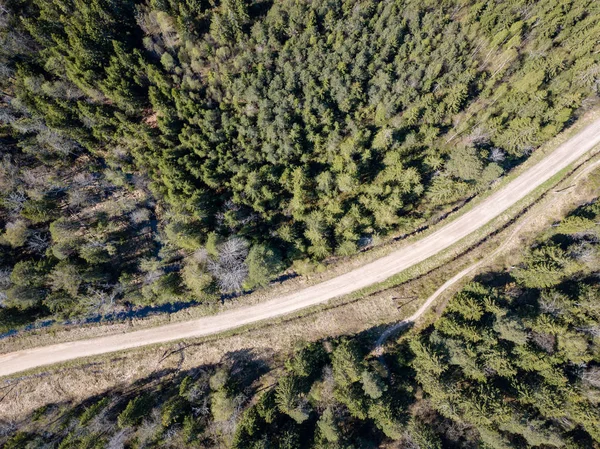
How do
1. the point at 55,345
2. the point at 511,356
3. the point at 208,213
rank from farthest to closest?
the point at 55,345 → the point at 208,213 → the point at 511,356

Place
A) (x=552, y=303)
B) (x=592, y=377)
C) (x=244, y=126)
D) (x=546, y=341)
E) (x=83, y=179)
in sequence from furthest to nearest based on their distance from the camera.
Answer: (x=83, y=179) → (x=244, y=126) → (x=552, y=303) → (x=546, y=341) → (x=592, y=377)

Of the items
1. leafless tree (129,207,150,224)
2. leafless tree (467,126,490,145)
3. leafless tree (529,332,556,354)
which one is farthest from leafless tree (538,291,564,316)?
leafless tree (129,207,150,224)

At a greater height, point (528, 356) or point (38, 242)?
point (38, 242)

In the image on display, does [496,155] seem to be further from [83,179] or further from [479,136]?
[83,179]

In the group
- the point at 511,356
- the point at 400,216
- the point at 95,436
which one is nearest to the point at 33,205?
the point at 95,436

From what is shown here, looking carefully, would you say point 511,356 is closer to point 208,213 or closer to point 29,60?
point 208,213

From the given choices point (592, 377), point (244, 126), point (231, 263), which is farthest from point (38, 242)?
point (592, 377)
